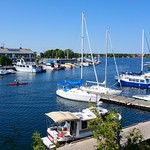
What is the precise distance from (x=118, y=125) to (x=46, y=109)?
36915mm

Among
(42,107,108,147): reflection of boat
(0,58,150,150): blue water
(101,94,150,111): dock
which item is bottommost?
(0,58,150,150): blue water

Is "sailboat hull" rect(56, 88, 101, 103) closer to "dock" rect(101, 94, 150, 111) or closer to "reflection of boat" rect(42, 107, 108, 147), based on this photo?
"dock" rect(101, 94, 150, 111)

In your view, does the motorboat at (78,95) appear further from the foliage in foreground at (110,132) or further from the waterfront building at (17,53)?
the waterfront building at (17,53)

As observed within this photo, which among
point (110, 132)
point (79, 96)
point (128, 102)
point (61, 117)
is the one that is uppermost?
point (110, 132)

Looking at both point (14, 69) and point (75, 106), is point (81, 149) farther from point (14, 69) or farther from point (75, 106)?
point (14, 69)

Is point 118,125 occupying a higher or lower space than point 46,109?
higher

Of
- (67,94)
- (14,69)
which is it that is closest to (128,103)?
(67,94)

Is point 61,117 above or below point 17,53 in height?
below

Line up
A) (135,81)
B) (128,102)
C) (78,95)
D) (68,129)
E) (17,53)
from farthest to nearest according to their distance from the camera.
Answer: (17,53)
(135,81)
(78,95)
(128,102)
(68,129)

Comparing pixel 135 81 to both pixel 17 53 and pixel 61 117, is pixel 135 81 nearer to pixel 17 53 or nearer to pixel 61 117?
pixel 61 117

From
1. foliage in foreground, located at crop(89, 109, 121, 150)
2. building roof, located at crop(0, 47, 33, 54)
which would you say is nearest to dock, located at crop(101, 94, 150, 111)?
foliage in foreground, located at crop(89, 109, 121, 150)

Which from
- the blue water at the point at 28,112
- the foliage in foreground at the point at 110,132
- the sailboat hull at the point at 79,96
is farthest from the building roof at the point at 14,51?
the foliage in foreground at the point at 110,132

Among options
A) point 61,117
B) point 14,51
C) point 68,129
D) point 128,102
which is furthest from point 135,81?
point 14,51

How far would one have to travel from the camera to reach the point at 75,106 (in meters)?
52.8
